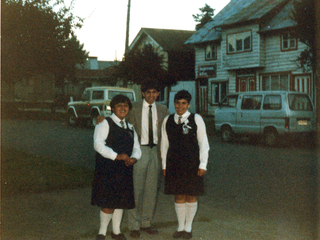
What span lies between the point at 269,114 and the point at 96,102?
9523mm

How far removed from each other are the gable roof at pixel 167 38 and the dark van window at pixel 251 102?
21294 millimetres

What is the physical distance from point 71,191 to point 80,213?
1.55 meters

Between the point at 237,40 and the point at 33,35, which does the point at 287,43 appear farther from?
the point at 33,35

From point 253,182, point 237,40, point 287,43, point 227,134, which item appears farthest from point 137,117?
point 237,40

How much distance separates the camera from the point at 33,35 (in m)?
9.41

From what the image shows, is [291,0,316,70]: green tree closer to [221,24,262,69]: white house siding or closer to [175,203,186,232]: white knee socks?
[221,24,262,69]: white house siding

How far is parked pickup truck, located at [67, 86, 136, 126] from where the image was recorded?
21.0 m

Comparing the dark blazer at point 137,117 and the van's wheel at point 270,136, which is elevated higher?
the dark blazer at point 137,117

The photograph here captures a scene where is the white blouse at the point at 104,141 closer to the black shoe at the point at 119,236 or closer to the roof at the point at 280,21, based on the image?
the black shoe at the point at 119,236

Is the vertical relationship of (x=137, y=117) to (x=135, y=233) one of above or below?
above

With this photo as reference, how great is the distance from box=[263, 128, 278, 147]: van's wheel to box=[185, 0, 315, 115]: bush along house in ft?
33.8

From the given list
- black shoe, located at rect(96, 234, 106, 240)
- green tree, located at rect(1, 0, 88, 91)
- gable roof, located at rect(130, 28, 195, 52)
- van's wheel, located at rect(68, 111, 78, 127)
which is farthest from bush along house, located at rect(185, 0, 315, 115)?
black shoe, located at rect(96, 234, 106, 240)

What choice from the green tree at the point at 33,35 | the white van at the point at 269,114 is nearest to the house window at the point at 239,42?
the white van at the point at 269,114

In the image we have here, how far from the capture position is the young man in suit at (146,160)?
16.8 feet
